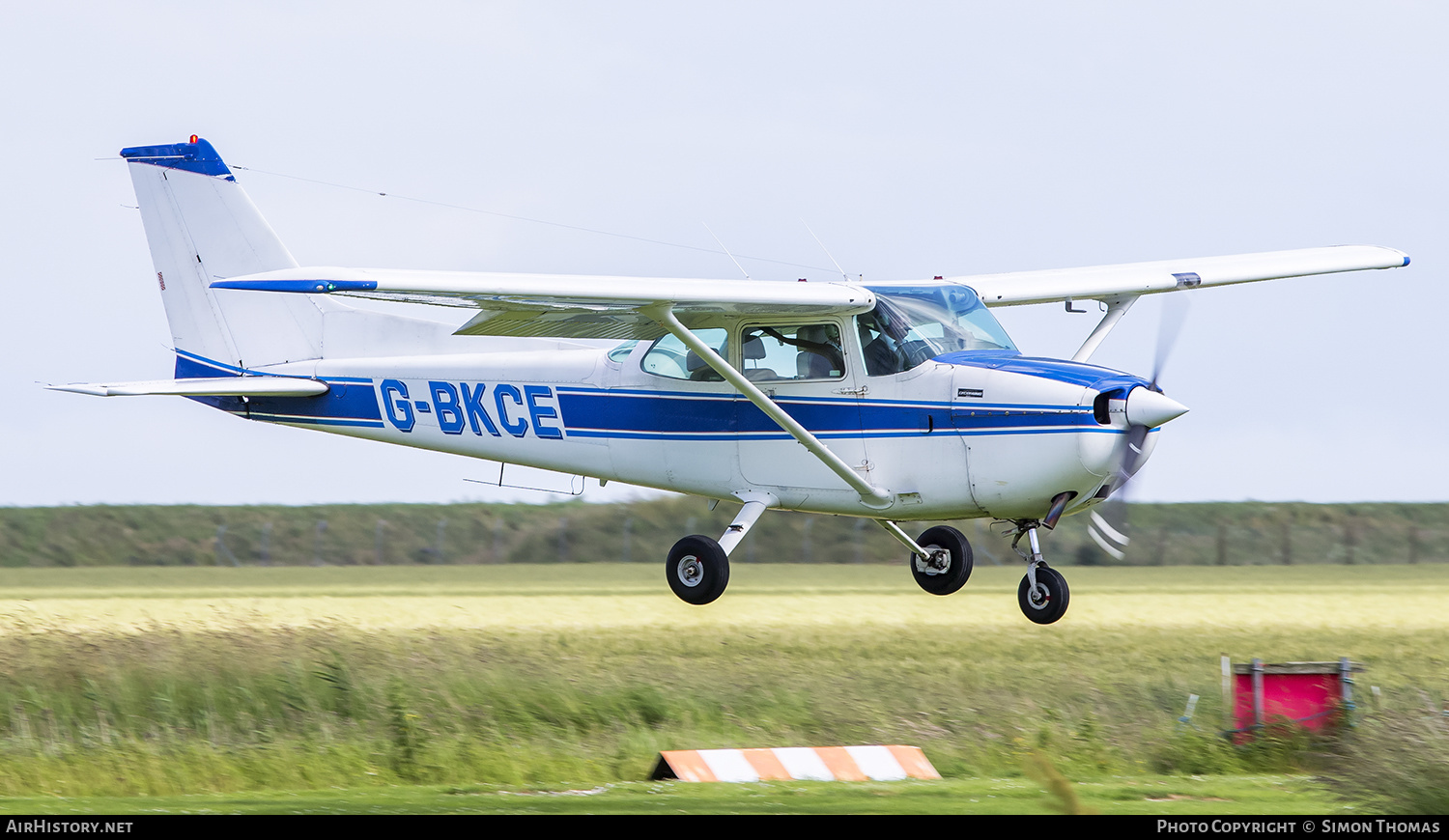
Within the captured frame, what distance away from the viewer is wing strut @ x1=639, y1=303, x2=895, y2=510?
1253 cm

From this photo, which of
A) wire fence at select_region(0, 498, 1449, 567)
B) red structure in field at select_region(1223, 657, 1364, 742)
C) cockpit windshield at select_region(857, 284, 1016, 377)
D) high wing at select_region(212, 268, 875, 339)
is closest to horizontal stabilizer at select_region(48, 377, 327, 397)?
high wing at select_region(212, 268, 875, 339)

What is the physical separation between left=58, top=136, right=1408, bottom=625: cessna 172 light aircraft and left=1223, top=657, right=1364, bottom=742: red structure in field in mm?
2887

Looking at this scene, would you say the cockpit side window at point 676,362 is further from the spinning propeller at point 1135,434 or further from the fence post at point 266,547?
the fence post at point 266,547

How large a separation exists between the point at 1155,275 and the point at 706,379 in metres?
4.77

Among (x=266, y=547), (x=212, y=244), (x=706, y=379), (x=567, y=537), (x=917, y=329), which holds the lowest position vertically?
(x=266, y=547)

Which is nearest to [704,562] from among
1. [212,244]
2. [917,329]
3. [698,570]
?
[698,570]

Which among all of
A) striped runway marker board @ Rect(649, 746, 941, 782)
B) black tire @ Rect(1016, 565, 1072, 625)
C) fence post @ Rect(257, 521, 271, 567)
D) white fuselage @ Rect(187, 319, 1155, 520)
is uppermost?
white fuselage @ Rect(187, 319, 1155, 520)

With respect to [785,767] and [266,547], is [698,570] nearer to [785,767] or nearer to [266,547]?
[785,767]

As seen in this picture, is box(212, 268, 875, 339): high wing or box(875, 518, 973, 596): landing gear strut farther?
box(875, 518, 973, 596): landing gear strut

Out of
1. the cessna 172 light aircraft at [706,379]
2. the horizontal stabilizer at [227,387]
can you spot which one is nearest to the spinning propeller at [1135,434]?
the cessna 172 light aircraft at [706,379]

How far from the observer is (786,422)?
12.6 metres

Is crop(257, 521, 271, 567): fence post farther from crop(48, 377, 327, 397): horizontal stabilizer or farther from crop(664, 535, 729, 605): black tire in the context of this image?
crop(664, 535, 729, 605): black tire

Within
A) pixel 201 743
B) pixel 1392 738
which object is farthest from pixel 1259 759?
pixel 201 743

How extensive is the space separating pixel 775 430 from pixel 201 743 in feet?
20.3
